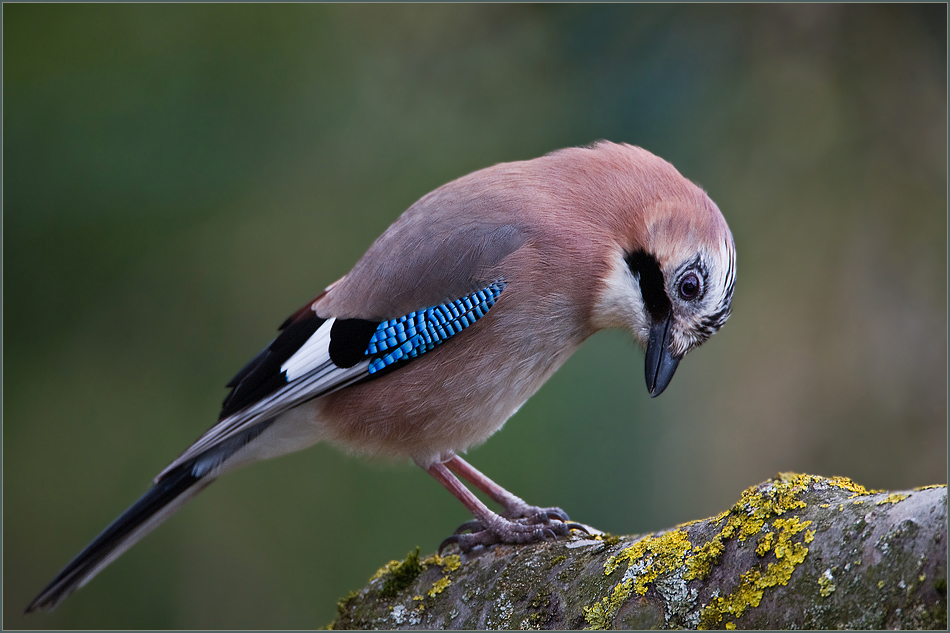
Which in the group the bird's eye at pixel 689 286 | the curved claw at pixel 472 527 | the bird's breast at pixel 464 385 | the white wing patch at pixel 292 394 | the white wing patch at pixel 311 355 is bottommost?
the curved claw at pixel 472 527

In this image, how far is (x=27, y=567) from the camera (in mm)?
5086

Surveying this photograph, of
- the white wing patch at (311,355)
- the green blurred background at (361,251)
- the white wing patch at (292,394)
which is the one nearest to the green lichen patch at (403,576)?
the white wing patch at (292,394)

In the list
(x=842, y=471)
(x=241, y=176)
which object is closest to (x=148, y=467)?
(x=241, y=176)

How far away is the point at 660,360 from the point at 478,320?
73 centimetres

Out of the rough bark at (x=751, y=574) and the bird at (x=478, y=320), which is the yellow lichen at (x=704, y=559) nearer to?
the rough bark at (x=751, y=574)

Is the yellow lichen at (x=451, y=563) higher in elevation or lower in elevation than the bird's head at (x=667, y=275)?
lower

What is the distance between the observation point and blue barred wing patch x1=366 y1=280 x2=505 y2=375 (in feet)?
9.68

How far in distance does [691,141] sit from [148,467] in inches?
174

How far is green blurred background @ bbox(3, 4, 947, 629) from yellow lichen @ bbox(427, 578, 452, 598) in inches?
81.5

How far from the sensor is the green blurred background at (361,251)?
4879mm

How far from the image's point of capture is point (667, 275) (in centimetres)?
288

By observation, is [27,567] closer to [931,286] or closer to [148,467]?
[148,467]

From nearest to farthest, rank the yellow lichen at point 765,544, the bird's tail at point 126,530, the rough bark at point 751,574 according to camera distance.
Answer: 1. the rough bark at point 751,574
2. the yellow lichen at point 765,544
3. the bird's tail at point 126,530

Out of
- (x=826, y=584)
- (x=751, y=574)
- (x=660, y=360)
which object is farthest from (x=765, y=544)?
(x=660, y=360)
